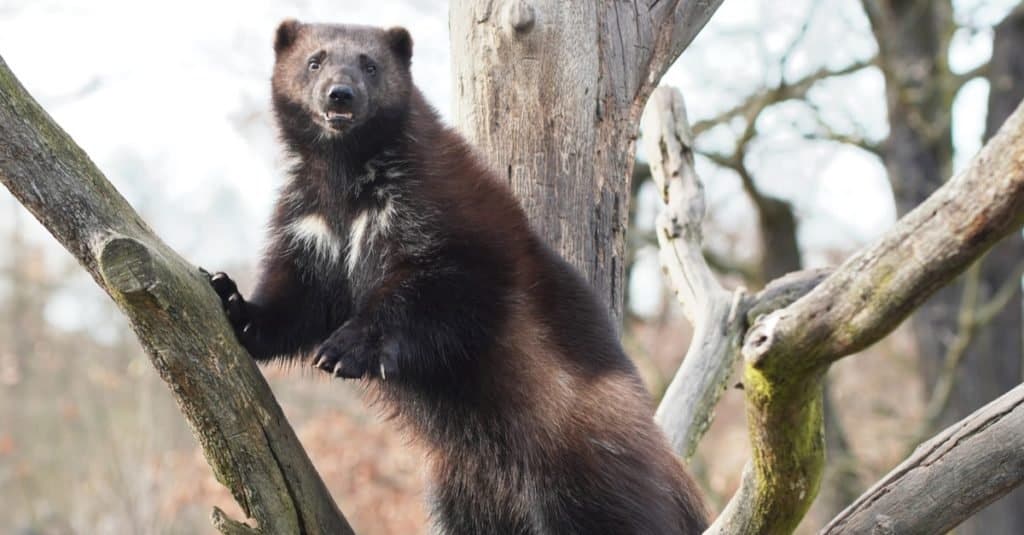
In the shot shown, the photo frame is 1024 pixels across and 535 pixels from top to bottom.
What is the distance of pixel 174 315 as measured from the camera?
2945 mm

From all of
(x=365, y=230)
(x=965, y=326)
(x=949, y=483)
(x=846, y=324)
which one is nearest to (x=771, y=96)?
(x=965, y=326)

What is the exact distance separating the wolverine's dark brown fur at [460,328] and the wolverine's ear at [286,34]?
1.42 ft

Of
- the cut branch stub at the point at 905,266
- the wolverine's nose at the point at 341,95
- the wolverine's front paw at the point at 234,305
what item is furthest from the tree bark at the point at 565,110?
the cut branch stub at the point at 905,266

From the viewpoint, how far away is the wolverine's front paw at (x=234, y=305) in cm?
360

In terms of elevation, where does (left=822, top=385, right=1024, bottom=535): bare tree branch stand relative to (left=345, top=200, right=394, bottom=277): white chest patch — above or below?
below

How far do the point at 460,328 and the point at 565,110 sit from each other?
1.07 m

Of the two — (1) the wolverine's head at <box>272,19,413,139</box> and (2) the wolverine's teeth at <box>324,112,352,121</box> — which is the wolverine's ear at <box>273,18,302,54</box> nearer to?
(1) the wolverine's head at <box>272,19,413,139</box>

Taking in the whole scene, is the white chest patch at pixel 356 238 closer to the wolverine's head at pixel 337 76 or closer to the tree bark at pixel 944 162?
the wolverine's head at pixel 337 76

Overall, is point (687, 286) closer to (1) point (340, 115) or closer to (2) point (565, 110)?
(2) point (565, 110)

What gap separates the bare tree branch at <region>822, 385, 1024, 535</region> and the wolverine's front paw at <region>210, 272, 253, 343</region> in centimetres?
200

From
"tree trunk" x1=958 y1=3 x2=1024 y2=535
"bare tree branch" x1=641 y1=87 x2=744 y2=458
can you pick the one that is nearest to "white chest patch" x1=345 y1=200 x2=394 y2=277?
"bare tree branch" x1=641 y1=87 x2=744 y2=458

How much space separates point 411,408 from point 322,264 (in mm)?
634

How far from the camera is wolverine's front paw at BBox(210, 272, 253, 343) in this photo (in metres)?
3.60

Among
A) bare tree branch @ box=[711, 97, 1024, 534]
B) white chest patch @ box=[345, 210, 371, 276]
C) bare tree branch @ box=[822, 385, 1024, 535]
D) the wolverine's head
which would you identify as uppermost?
the wolverine's head
